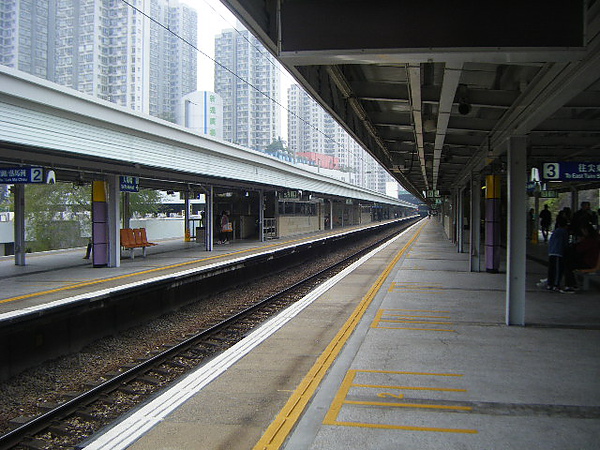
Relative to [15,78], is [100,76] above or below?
above

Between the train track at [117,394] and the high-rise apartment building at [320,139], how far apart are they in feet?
168

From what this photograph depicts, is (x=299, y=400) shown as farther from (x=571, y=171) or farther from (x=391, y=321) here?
(x=571, y=171)

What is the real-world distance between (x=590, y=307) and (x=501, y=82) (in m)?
4.21

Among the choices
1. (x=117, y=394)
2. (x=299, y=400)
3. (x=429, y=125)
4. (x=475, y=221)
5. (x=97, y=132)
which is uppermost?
(x=97, y=132)

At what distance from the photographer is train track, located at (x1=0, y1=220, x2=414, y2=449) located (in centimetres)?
518

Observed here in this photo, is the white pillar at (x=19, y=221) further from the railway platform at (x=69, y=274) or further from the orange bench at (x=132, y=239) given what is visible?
the orange bench at (x=132, y=239)

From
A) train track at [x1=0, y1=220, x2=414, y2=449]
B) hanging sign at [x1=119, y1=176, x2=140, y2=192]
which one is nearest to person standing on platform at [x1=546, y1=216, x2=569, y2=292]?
train track at [x1=0, y1=220, x2=414, y2=449]

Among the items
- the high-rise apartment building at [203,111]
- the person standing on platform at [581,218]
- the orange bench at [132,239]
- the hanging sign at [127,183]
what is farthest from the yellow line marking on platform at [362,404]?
the high-rise apartment building at [203,111]

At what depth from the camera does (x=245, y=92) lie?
55.0 m

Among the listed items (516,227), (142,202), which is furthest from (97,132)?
(142,202)

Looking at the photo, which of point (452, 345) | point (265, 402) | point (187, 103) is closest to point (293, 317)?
point (452, 345)

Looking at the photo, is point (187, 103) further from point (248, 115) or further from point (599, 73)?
point (248, 115)

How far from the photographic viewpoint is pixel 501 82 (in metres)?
7.10

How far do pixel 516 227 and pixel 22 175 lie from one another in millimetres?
11519
